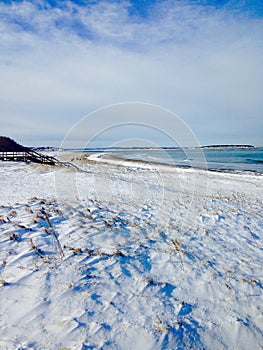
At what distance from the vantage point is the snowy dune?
3.33 meters

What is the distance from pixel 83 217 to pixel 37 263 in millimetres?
2482

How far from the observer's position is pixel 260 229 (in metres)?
7.65

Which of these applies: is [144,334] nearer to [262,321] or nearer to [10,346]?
[10,346]

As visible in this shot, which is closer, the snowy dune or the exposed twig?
the snowy dune

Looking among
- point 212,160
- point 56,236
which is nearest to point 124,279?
point 56,236

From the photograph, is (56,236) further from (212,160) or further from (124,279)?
(212,160)

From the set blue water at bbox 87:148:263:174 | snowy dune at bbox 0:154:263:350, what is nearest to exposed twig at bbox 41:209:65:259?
snowy dune at bbox 0:154:263:350

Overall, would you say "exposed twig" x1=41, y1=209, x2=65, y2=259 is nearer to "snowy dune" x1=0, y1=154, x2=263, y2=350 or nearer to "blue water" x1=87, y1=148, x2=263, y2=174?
"snowy dune" x1=0, y1=154, x2=263, y2=350

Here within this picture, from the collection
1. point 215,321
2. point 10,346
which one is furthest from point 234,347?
point 10,346

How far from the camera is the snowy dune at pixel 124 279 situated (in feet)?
10.9

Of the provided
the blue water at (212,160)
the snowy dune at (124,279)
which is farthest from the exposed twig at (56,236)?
the blue water at (212,160)

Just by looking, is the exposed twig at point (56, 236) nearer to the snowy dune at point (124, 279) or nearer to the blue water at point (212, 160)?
the snowy dune at point (124, 279)

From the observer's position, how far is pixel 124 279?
4469 millimetres

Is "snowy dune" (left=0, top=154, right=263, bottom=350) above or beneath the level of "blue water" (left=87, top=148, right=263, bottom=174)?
beneath
